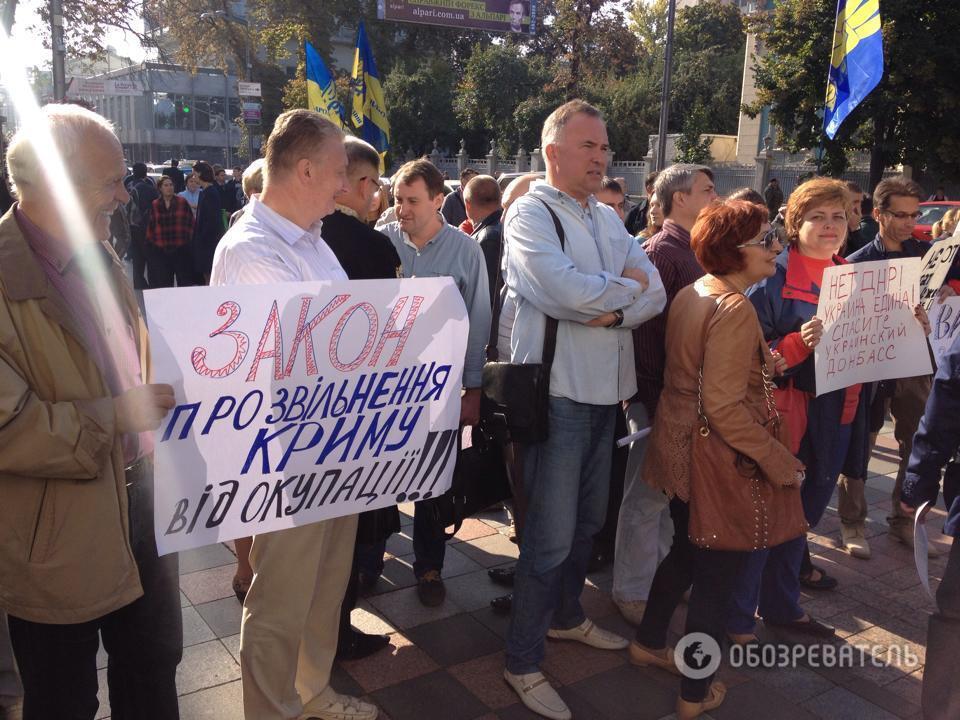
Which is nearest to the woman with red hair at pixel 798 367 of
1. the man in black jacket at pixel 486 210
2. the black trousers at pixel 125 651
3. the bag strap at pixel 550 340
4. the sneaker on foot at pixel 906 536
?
the bag strap at pixel 550 340

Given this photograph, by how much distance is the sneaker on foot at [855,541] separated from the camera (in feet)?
14.6

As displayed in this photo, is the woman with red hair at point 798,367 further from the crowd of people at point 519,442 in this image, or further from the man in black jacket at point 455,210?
the man in black jacket at point 455,210

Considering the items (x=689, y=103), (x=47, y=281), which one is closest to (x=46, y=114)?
(x=47, y=281)

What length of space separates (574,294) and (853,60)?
3267 mm

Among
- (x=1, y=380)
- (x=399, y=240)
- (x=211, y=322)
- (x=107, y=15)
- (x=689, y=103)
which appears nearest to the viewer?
(x=1, y=380)

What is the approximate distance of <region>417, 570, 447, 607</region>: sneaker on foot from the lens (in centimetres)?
377

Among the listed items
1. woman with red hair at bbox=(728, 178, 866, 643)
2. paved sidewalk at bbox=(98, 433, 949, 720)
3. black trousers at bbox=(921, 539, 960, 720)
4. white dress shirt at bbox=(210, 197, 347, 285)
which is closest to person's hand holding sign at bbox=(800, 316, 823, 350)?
woman with red hair at bbox=(728, 178, 866, 643)

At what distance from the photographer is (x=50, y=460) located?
1.88 meters

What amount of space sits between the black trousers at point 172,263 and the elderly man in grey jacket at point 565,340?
27.8ft

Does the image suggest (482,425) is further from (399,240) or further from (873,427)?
(873,427)

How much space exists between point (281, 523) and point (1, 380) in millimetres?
854

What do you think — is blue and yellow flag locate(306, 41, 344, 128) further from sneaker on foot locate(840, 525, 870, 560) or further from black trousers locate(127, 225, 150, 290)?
sneaker on foot locate(840, 525, 870, 560)

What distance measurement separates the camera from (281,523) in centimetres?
242

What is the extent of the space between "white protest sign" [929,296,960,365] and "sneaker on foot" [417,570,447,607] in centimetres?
278
